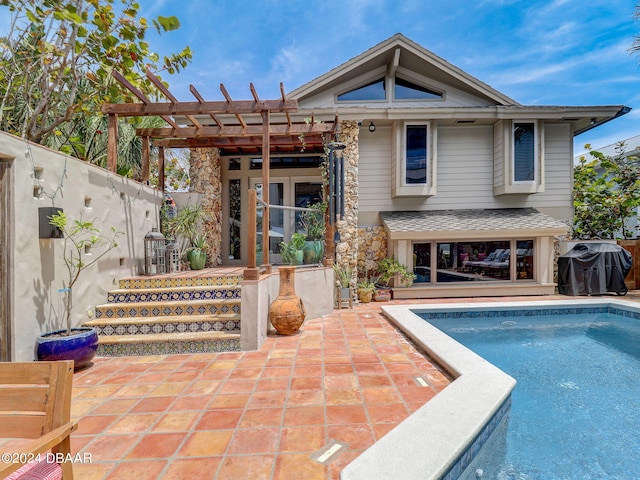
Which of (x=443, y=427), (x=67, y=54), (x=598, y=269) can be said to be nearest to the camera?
(x=443, y=427)

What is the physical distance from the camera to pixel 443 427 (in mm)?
2393

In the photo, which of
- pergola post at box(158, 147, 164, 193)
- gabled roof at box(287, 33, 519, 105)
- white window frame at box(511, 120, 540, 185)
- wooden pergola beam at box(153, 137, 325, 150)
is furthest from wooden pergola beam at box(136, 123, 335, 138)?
white window frame at box(511, 120, 540, 185)

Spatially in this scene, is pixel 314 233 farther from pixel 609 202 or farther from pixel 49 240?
pixel 609 202

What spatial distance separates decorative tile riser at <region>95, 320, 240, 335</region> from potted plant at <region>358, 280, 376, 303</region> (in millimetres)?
4129

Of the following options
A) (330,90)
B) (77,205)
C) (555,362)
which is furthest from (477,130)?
(77,205)

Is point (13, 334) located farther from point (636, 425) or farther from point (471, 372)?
point (636, 425)

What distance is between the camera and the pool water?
8.40ft

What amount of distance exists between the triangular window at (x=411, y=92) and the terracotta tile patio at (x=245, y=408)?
838cm

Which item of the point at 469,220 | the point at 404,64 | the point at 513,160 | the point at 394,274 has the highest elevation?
the point at 404,64

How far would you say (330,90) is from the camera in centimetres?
981

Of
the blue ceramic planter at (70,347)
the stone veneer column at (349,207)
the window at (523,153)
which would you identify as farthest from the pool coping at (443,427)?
the window at (523,153)

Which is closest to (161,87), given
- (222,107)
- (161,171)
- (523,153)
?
(222,107)

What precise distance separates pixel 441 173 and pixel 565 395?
7210mm

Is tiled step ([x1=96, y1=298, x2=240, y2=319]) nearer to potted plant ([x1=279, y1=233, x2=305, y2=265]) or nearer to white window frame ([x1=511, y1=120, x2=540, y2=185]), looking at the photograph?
potted plant ([x1=279, y1=233, x2=305, y2=265])
